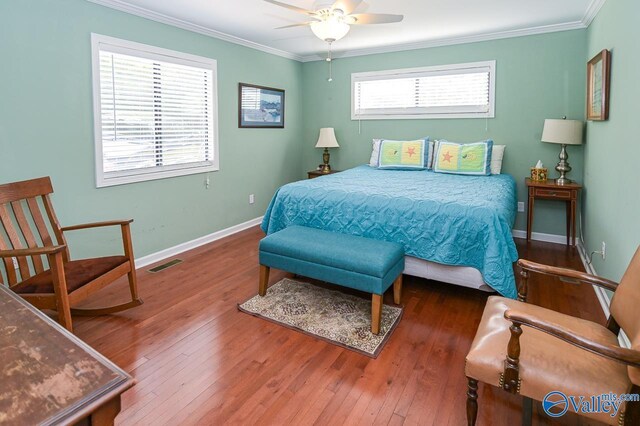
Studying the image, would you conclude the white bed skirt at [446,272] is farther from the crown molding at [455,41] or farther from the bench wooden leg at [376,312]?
the crown molding at [455,41]

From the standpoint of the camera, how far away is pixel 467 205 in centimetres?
277

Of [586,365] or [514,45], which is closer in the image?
[586,365]

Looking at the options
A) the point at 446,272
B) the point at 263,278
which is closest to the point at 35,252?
the point at 263,278

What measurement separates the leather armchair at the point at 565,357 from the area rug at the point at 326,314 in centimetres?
85

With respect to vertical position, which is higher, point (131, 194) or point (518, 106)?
point (518, 106)

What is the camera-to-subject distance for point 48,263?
256cm

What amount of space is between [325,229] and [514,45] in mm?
3149

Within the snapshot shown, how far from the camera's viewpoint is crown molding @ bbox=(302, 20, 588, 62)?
4.04 m

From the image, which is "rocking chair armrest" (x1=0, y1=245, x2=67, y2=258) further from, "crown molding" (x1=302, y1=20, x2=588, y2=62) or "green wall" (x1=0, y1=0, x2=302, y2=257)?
"crown molding" (x1=302, y1=20, x2=588, y2=62)

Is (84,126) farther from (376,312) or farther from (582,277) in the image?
(582,277)

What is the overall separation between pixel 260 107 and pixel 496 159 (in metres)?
2.95

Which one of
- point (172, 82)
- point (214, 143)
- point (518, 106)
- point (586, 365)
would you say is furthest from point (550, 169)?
point (172, 82)

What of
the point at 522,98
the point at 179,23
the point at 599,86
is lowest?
the point at 599,86

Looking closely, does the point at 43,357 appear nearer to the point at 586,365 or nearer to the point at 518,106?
the point at 586,365
